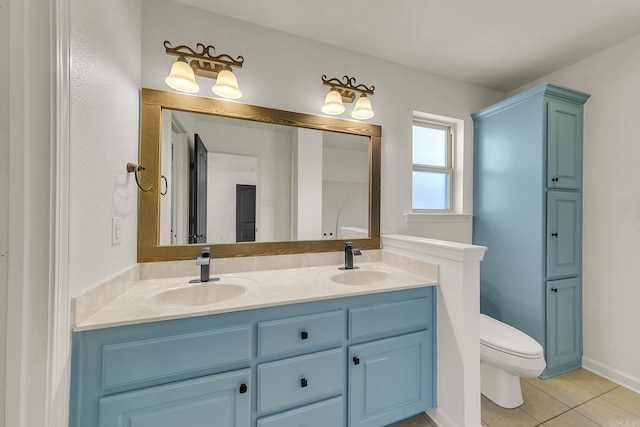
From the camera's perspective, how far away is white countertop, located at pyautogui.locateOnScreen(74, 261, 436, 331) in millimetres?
941

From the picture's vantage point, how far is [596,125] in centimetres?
194

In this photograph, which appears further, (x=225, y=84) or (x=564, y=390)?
(x=564, y=390)

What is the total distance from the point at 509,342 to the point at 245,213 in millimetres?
1805

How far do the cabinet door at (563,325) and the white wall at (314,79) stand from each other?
30.3 inches

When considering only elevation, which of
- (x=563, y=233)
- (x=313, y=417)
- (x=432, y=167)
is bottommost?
(x=313, y=417)

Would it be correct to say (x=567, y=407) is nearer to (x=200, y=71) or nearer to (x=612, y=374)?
(x=612, y=374)

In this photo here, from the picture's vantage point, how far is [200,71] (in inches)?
55.1

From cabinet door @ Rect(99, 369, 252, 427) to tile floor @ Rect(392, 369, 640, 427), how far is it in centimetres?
99

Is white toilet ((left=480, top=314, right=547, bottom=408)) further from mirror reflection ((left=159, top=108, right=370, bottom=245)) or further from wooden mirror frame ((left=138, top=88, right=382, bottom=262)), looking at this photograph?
mirror reflection ((left=159, top=108, right=370, bottom=245))

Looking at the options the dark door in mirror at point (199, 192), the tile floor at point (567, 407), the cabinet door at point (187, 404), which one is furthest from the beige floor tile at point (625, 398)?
the dark door in mirror at point (199, 192)

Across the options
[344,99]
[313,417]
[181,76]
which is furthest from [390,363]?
[181,76]

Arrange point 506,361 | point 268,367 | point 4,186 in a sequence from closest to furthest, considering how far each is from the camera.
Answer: point 4,186 → point 268,367 → point 506,361

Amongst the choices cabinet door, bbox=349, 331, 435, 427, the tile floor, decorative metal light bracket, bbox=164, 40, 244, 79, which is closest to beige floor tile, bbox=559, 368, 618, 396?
the tile floor

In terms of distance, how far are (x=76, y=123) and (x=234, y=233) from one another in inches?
36.1
